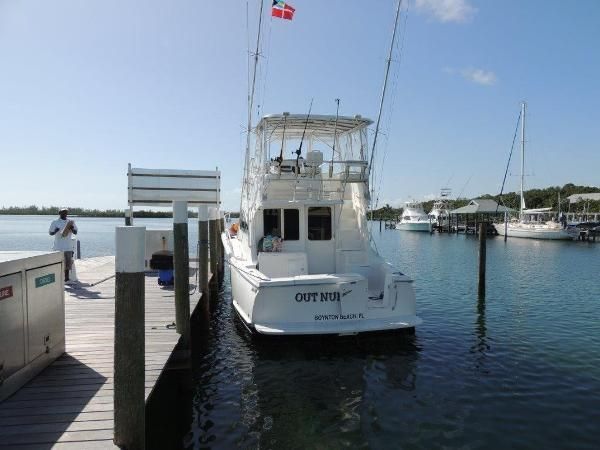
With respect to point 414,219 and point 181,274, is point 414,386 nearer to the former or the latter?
point 181,274

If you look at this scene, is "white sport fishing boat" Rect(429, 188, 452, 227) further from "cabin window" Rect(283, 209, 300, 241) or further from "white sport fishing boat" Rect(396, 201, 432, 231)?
"cabin window" Rect(283, 209, 300, 241)

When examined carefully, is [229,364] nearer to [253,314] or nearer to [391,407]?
[253,314]

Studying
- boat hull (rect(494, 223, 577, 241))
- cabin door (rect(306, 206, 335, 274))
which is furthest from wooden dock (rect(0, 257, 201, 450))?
boat hull (rect(494, 223, 577, 241))

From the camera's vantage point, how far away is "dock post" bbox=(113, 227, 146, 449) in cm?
417

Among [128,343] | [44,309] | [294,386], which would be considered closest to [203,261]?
[294,386]

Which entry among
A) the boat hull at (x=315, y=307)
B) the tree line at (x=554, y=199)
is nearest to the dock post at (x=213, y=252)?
the boat hull at (x=315, y=307)

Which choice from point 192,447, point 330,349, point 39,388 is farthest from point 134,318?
point 330,349

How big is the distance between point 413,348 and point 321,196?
13.6ft

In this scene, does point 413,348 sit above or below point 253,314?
below

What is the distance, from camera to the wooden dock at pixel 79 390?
167 inches

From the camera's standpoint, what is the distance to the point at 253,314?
933 cm

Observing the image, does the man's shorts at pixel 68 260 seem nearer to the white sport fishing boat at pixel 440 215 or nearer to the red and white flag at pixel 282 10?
the red and white flag at pixel 282 10

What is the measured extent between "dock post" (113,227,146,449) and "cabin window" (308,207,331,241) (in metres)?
7.57

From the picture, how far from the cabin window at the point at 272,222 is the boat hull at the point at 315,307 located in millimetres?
2219
